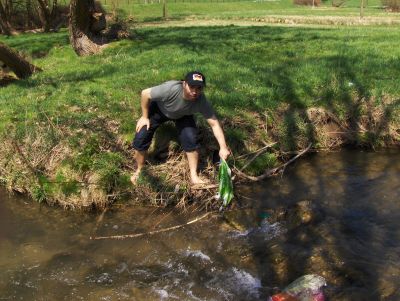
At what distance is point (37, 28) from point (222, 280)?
24.6m

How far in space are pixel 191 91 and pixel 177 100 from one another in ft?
1.52

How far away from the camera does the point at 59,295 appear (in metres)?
4.90

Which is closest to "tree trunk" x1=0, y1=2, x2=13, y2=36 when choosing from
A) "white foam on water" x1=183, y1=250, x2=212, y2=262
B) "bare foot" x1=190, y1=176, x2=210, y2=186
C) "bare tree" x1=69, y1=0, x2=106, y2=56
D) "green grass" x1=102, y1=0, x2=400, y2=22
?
"green grass" x1=102, y1=0, x2=400, y2=22

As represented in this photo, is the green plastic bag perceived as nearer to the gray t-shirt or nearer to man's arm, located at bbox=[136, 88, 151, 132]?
the gray t-shirt

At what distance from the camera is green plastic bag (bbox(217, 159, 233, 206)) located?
6.13 meters

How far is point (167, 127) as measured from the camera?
7.46 m

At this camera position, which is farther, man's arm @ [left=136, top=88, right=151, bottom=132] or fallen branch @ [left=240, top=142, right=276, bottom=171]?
fallen branch @ [left=240, top=142, right=276, bottom=171]

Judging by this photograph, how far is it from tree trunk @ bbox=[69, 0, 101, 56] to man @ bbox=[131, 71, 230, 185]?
24.4 feet

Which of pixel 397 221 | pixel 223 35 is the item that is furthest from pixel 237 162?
pixel 223 35

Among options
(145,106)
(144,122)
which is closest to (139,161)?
(144,122)

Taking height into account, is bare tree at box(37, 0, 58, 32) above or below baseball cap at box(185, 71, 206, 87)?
above

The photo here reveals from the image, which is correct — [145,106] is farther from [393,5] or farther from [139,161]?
[393,5]

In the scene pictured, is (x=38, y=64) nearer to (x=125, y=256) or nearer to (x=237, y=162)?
(x=237, y=162)

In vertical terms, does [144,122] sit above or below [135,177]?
above
